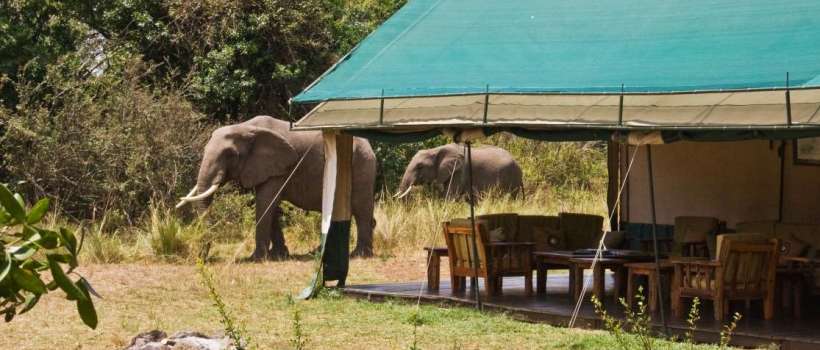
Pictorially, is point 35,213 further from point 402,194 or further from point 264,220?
point 402,194

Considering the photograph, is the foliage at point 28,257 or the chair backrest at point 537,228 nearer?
the foliage at point 28,257

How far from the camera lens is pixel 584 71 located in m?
11.3

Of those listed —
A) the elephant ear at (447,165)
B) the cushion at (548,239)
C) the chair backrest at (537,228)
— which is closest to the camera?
the cushion at (548,239)

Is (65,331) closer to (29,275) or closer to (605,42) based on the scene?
(605,42)

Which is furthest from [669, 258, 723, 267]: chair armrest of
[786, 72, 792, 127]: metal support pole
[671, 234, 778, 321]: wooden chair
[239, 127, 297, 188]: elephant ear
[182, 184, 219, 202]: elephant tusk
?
[182, 184, 219, 202]: elephant tusk

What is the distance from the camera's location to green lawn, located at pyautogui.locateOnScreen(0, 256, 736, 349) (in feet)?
33.3

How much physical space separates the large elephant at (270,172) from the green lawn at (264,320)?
211 centimetres

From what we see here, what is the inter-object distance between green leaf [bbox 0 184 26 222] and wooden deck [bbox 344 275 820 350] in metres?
7.81

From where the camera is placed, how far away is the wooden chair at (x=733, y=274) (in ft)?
33.9

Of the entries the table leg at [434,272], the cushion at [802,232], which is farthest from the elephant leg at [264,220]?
the cushion at [802,232]

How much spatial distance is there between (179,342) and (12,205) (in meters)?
6.21

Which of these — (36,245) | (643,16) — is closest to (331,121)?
(643,16)

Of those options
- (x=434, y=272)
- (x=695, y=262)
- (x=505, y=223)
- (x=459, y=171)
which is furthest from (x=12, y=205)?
(x=459, y=171)

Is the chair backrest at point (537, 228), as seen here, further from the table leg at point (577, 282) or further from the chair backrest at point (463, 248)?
the table leg at point (577, 282)
